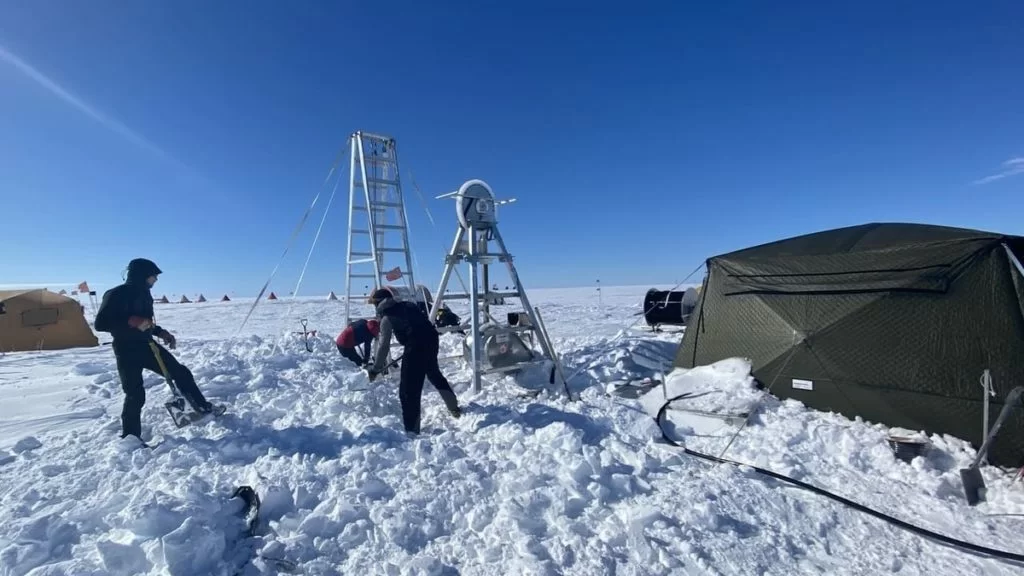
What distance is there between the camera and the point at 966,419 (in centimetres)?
434

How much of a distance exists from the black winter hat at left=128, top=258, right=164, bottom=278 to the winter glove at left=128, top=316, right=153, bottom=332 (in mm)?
588

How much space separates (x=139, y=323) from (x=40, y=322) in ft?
43.1

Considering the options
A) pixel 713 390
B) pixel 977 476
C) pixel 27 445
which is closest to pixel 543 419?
pixel 713 390

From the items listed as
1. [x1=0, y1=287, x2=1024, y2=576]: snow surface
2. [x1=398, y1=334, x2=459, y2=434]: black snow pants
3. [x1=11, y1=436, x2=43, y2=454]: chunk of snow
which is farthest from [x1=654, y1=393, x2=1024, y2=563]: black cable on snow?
[x1=11, y1=436, x2=43, y2=454]: chunk of snow

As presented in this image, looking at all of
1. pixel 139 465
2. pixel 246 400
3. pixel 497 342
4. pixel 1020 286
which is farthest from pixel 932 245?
pixel 246 400

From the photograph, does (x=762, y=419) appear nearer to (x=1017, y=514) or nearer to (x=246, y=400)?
(x=1017, y=514)

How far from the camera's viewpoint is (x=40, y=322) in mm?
13609

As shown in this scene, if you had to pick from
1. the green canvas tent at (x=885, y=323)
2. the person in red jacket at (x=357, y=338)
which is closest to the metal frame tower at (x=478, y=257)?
the person in red jacket at (x=357, y=338)

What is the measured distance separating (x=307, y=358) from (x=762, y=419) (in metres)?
7.53

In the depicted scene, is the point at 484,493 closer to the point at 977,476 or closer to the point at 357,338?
the point at 977,476

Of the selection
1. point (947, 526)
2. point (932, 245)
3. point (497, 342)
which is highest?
point (932, 245)

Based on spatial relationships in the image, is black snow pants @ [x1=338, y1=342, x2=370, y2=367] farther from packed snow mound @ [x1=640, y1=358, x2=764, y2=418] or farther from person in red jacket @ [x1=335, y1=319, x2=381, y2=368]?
packed snow mound @ [x1=640, y1=358, x2=764, y2=418]

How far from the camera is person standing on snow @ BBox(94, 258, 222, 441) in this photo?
16.1 feet

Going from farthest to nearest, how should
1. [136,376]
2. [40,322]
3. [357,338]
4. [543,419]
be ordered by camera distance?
[40,322] → [357,338] → [543,419] → [136,376]
